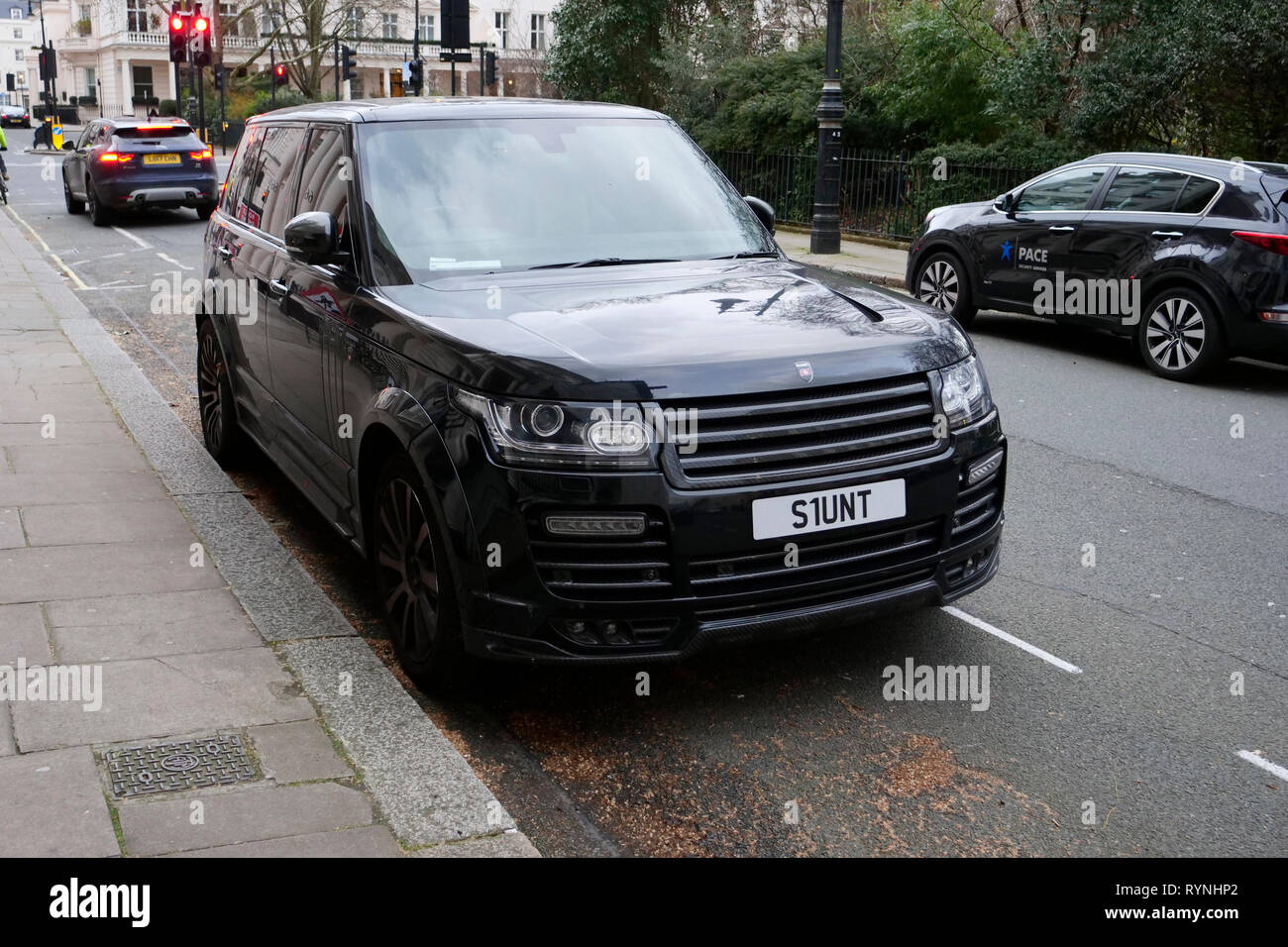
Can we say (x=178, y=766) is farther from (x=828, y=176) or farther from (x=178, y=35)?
(x=178, y=35)

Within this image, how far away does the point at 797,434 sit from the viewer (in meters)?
3.77

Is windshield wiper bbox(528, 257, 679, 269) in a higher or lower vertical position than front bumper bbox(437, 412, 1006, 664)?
higher

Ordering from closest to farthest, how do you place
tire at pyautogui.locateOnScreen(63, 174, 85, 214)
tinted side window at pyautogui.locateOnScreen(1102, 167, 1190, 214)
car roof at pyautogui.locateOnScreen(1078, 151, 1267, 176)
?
car roof at pyautogui.locateOnScreen(1078, 151, 1267, 176), tinted side window at pyautogui.locateOnScreen(1102, 167, 1190, 214), tire at pyautogui.locateOnScreen(63, 174, 85, 214)

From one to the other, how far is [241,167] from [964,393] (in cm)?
424

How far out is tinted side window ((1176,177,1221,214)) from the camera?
10.4 m

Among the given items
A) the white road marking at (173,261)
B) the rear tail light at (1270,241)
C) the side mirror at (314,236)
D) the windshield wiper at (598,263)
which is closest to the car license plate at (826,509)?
the windshield wiper at (598,263)

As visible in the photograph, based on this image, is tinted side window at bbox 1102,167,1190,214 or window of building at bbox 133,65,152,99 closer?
tinted side window at bbox 1102,167,1190,214

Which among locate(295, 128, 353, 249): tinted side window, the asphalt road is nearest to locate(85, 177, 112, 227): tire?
the asphalt road

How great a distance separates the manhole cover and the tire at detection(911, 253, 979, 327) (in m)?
9.90

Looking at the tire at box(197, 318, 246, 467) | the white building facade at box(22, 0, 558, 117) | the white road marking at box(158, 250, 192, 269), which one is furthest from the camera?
the white building facade at box(22, 0, 558, 117)

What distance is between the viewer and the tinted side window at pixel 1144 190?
10.7 meters

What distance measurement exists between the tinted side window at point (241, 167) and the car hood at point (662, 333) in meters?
2.55

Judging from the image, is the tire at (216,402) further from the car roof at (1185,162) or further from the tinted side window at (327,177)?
the car roof at (1185,162)

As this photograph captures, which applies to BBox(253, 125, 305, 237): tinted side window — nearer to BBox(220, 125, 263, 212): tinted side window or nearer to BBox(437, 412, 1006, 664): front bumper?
BBox(220, 125, 263, 212): tinted side window
